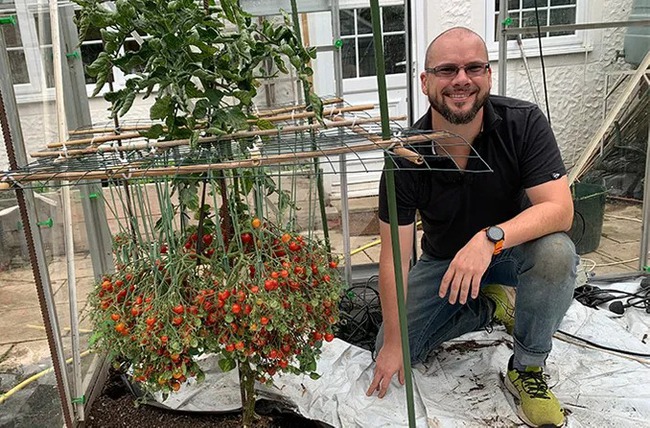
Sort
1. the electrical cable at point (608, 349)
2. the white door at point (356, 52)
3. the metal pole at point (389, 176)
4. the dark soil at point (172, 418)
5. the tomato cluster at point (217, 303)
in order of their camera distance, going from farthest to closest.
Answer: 1. the white door at point (356, 52)
2. the electrical cable at point (608, 349)
3. the dark soil at point (172, 418)
4. the tomato cluster at point (217, 303)
5. the metal pole at point (389, 176)

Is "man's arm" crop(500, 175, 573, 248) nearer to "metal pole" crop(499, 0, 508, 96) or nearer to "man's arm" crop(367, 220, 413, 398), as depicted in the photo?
"man's arm" crop(367, 220, 413, 398)

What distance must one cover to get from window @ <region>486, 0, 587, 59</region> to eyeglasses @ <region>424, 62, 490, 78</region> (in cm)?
95

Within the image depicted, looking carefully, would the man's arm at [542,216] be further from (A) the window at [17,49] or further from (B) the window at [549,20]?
(A) the window at [17,49]

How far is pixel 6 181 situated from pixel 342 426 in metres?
1.22

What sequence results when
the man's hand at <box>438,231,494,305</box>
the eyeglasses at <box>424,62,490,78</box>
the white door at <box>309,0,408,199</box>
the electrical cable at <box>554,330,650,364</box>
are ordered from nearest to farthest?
the man's hand at <box>438,231,494,305</box>, the eyeglasses at <box>424,62,490,78</box>, the electrical cable at <box>554,330,650,364</box>, the white door at <box>309,0,408,199</box>

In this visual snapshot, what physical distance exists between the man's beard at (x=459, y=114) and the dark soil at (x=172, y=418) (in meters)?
1.10

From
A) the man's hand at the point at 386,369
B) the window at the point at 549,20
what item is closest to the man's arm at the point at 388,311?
the man's hand at the point at 386,369

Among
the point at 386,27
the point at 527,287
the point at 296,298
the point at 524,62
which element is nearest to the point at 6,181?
the point at 296,298

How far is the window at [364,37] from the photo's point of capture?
2.78 m

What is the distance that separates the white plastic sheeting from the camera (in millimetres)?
1794

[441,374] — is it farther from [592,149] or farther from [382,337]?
[592,149]

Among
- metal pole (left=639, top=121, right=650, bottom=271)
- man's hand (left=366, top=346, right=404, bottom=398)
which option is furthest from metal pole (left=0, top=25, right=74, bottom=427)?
metal pole (left=639, top=121, right=650, bottom=271)

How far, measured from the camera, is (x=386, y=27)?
2.89m

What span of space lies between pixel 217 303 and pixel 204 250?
202 mm
